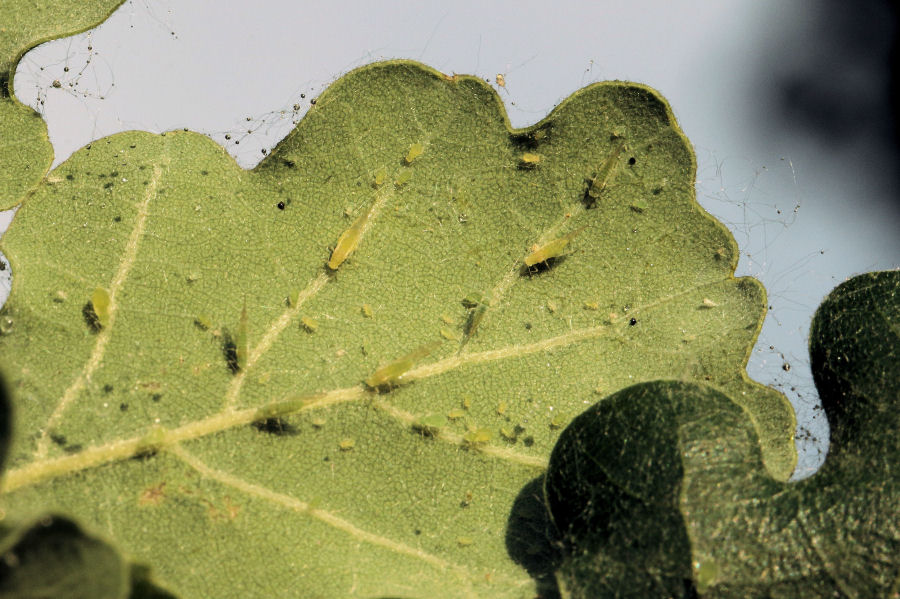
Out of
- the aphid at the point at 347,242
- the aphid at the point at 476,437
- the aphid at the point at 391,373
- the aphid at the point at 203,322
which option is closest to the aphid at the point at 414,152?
the aphid at the point at 347,242

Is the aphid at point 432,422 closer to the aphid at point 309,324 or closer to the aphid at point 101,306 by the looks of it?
the aphid at point 309,324

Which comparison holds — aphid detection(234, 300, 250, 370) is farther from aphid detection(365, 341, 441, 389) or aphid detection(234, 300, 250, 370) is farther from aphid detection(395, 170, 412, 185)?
aphid detection(395, 170, 412, 185)

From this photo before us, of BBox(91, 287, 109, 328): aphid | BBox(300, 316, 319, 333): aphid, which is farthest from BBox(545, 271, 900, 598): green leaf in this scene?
BBox(91, 287, 109, 328): aphid

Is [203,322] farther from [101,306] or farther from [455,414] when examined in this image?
[455,414]

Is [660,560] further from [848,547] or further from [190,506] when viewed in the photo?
[190,506]

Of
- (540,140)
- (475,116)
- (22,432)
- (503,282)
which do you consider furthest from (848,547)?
(22,432)

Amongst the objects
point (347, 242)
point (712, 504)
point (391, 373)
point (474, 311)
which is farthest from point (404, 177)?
point (712, 504)
